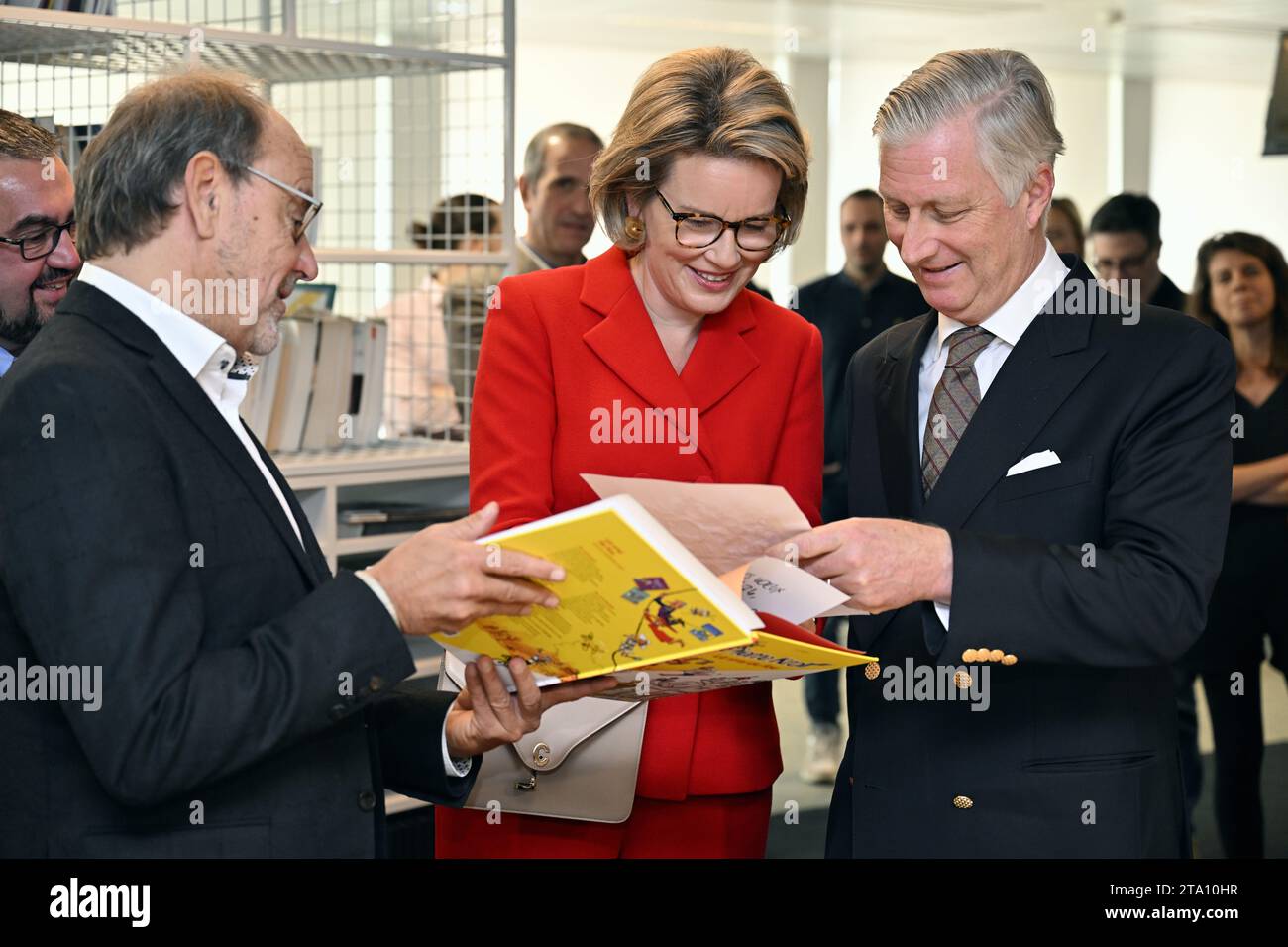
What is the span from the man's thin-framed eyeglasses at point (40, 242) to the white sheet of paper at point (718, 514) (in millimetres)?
1198

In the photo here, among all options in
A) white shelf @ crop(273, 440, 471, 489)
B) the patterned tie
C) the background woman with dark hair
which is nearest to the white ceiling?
the background woman with dark hair

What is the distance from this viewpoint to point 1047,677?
1.81 m

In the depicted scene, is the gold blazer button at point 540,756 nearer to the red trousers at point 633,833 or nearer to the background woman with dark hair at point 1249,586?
the red trousers at point 633,833

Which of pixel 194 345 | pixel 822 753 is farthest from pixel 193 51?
pixel 822 753

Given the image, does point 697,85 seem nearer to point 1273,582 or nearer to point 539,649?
point 539,649

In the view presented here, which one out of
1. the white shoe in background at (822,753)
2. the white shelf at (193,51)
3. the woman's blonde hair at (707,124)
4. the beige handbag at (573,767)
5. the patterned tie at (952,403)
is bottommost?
the white shoe in background at (822,753)

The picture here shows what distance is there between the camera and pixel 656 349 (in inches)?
82.0

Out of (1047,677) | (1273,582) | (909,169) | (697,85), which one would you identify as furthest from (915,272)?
(1273,582)

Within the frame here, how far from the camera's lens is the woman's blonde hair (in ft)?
6.44

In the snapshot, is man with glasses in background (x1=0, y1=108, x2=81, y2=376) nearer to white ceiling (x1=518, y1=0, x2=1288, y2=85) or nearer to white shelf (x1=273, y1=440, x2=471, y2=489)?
white shelf (x1=273, y1=440, x2=471, y2=489)

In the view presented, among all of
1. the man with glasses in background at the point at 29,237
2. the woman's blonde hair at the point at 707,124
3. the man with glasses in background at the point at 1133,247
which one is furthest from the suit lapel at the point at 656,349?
the man with glasses in background at the point at 1133,247

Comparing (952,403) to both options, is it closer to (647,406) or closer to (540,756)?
(647,406)

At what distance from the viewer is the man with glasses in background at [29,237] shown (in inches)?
88.2
